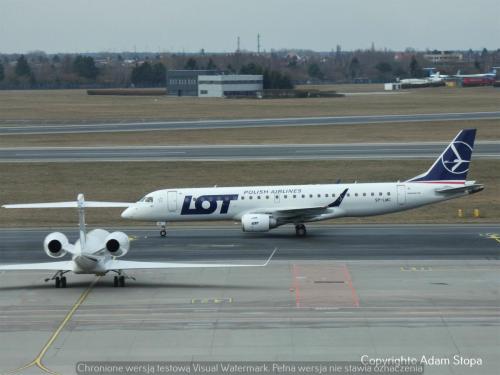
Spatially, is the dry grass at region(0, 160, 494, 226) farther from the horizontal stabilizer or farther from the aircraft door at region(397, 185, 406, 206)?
the horizontal stabilizer

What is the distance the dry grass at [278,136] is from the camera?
99188 mm

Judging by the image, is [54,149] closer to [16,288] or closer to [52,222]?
[52,222]

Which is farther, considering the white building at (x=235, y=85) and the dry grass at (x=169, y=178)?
the white building at (x=235, y=85)

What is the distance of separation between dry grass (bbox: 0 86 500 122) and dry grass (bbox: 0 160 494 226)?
51.9 meters

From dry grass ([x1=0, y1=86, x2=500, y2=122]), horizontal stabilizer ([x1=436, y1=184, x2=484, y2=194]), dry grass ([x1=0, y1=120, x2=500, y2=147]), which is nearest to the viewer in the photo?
horizontal stabilizer ([x1=436, y1=184, x2=484, y2=194])

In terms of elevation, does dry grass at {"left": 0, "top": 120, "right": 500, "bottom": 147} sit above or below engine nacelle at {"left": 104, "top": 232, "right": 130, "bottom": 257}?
below

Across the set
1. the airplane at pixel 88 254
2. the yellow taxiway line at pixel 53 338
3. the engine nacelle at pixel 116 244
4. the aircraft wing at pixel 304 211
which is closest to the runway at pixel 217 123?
the aircraft wing at pixel 304 211

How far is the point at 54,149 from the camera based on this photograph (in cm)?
9412

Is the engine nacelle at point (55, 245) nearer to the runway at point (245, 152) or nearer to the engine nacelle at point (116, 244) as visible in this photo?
the engine nacelle at point (116, 244)

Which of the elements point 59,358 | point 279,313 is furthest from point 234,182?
point 59,358

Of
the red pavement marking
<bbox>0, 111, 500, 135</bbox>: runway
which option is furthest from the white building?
the red pavement marking

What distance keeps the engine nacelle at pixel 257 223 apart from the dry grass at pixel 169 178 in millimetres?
10562

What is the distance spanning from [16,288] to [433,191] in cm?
2504

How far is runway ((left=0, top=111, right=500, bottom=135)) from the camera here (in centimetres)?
11425
